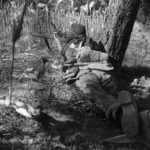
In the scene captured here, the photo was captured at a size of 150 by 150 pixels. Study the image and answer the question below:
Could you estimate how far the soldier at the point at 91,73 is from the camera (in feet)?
11.5

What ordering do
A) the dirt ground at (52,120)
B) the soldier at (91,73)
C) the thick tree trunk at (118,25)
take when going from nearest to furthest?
the dirt ground at (52,120) < the soldier at (91,73) < the thick tree trunk at (118,25)

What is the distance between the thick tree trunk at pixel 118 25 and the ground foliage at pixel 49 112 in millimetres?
530

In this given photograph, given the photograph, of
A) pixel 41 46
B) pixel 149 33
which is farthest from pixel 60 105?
pixel 149 33

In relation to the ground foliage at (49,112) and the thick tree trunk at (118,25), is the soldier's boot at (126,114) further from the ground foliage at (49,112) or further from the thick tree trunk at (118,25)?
the thick tree trunk at (118,25)

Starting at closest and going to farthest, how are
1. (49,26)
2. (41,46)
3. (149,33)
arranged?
(41,46), (49,26), (149,33)

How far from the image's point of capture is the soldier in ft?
11.5

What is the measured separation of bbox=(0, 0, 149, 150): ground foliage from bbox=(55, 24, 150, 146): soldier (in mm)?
137

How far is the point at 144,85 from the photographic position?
469 centimetres

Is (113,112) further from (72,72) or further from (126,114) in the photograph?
(72,72)

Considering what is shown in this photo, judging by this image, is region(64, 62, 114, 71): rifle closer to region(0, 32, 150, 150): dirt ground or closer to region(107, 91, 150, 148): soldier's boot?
region(0, 32, 150, 150): dirt ground

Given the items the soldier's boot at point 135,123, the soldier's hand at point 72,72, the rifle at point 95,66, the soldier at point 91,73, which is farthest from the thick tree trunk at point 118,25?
the soldier's boot at point 135,123

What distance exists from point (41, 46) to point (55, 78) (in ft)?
5.07

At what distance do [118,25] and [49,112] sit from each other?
6.59 feet

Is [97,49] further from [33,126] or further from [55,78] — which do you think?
[33,126]
